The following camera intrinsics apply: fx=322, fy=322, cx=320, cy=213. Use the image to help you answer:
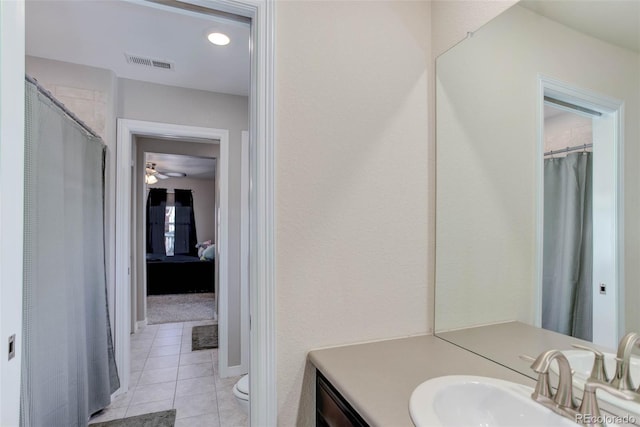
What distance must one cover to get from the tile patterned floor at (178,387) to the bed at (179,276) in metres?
2.27

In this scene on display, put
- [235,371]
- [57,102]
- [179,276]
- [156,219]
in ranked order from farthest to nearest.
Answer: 1. [156,219]
2. [179,276]
3. [235,371]
4. [57,102]

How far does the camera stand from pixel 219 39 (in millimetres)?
2098

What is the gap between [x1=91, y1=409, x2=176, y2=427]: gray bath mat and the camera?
2105 millimetres

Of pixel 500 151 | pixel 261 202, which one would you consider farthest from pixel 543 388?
pixel 261 202

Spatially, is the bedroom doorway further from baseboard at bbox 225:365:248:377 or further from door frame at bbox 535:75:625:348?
door frame at bbox 535:75:625:348

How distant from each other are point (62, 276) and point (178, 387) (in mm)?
1393

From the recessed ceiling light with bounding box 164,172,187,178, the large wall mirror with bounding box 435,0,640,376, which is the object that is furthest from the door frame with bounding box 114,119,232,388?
the recessed ceiling light with bounding box 164,172,187,178

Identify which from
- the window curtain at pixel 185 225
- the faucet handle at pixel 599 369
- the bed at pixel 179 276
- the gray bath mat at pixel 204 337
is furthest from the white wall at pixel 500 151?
the window curtain at pixel 185 225

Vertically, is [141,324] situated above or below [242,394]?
below

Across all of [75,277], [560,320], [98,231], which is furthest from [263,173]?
[98,231]

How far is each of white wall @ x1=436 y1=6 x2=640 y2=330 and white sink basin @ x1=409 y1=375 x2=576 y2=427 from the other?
31 centimetres

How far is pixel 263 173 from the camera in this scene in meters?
1.18

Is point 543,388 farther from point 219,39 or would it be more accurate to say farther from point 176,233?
point 176,233

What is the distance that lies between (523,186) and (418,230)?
442 mm
